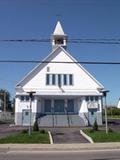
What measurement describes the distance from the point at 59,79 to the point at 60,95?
8.15 ft

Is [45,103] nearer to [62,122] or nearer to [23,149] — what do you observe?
[62,122]

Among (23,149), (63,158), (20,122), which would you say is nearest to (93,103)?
(20,122)

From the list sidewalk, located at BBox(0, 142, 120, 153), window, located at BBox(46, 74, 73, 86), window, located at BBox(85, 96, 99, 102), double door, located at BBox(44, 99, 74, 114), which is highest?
window, located at BBox(46, 74, 73, 86)

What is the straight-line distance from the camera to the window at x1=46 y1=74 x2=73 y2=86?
1704 inches

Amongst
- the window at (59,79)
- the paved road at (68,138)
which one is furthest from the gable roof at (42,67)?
the paved road at (68,138)

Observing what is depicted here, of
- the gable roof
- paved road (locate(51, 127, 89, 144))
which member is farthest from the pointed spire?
paved road (locate(51, 127, 89, 144))

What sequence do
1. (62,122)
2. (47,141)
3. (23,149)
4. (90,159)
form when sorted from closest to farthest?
(90,159) < (23,149) < (47,141) < (62,122)

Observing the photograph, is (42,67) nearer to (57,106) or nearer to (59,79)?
(59,79)

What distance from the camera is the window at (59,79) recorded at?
4328 cm

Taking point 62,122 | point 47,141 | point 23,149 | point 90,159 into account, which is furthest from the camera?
point 62,122

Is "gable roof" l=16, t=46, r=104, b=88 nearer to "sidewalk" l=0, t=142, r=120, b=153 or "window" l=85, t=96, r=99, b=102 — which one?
"window" l=85, t=96, r=99, b=102

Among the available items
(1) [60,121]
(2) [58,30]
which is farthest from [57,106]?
(2) [58,30]

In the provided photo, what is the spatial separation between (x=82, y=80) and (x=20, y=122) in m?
10.1

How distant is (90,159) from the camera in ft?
47.7
